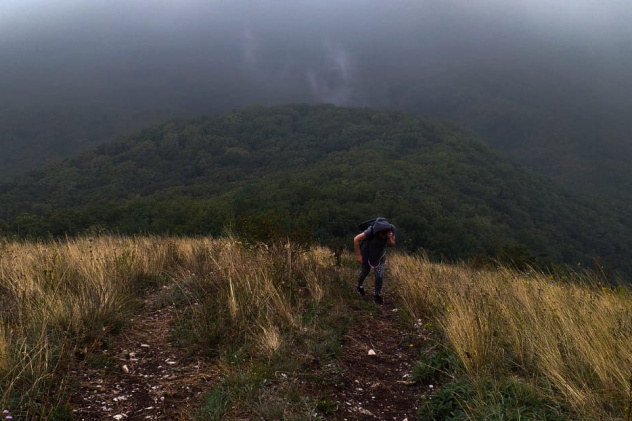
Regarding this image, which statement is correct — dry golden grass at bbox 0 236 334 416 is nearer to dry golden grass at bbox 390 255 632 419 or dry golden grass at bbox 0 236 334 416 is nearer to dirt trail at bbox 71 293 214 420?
dirt trail at bbox 71 293 214 420

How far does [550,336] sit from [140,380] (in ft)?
11.5

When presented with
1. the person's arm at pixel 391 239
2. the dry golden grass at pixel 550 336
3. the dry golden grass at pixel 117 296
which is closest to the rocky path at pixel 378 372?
the dry golden grass at pixel 550 336

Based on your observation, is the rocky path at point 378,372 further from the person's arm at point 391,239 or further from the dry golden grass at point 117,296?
the person's arm at point 391,239

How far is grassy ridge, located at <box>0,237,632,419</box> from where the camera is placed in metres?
2.64

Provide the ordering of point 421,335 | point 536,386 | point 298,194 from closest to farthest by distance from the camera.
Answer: point 536,386 < point 421,335 < point 298,194

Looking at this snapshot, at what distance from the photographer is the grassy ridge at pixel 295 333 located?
104 inches

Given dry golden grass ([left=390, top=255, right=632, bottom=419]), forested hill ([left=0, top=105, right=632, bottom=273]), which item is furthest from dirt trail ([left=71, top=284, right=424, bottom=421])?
forested hill ([left=0, top=105, right=632, bottom=273])

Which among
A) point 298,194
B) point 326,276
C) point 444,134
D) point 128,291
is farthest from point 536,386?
point 444,134

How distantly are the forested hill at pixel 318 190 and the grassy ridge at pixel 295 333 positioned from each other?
1.62 meters

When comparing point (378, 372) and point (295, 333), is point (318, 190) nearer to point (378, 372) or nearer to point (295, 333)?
point (295, 333)

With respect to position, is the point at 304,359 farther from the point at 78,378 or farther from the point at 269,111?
the point at 269,111

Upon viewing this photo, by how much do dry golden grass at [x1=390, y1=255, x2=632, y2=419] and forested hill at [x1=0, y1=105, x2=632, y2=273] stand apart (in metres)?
2.88

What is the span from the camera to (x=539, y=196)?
370 feet

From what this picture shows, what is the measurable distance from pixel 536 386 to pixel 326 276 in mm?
3352
